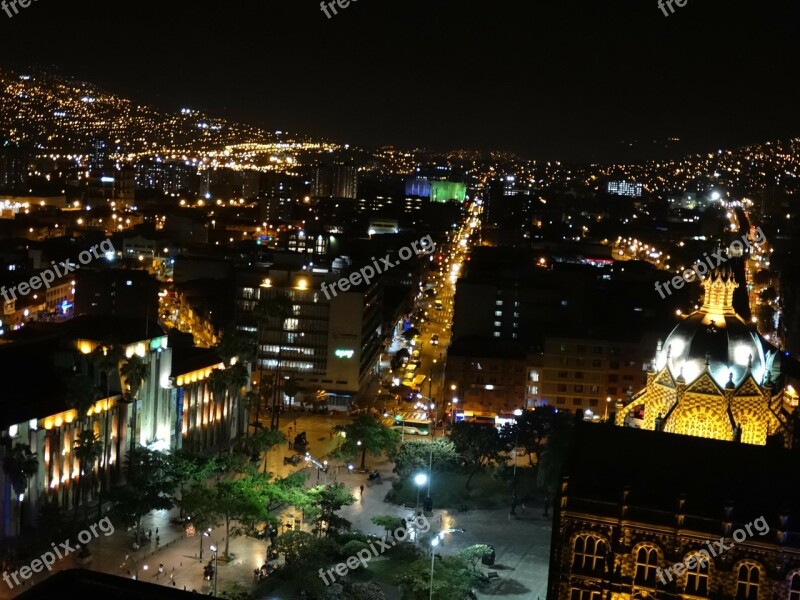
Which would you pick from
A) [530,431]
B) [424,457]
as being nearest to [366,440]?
[424,457]

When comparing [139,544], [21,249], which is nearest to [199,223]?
[21,249]

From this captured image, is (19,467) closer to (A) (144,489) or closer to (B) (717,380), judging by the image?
(A) (144,489)

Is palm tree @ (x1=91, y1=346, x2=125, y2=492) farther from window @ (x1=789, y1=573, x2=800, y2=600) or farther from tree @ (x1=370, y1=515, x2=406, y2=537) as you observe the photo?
window @ (x1=789, y1=573, x2=800, y2=600)

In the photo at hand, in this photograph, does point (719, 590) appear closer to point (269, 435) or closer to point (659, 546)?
point (659, 546)

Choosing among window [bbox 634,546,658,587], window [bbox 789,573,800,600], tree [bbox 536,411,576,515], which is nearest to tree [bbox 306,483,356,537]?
tree [bbox 536,411,576,515]

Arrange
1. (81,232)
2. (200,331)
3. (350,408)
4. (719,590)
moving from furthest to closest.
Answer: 1. (81,232)
2. (200,331)
3. (350,408)
4. (719,590)

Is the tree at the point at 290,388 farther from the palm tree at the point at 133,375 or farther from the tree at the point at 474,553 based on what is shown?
→ the tree at the point at 474,553
